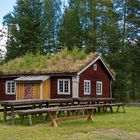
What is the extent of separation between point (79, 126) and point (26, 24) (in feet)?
135

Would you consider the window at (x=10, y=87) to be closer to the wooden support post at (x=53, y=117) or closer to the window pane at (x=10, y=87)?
the window pane at (x=10, y=87)

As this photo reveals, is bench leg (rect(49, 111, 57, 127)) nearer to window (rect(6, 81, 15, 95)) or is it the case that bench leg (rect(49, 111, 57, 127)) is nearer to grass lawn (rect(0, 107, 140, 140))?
grass lawn (rect(0, 107, 140, 140))

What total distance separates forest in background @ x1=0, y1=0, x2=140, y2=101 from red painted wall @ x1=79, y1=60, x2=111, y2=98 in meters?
11.5

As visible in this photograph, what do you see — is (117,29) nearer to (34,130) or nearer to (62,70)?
(62,70)

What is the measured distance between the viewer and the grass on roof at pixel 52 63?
32125mm

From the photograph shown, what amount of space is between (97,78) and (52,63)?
175 inches

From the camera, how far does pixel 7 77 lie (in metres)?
34.3

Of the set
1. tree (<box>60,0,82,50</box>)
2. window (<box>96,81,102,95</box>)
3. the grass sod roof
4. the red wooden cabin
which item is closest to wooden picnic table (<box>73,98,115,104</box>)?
the red wooden cabin

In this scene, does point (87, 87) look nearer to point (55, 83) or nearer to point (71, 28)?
point (55, 83)

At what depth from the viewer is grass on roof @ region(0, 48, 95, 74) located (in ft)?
105

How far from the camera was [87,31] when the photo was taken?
52875 millimetres

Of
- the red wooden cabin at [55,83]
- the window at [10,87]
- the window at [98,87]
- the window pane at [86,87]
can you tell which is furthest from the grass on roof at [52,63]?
the window at [98,87]

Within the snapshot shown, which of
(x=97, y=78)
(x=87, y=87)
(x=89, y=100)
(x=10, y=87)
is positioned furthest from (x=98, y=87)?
(x=89, y=100)

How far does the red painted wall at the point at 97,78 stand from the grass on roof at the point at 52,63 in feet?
3.60
